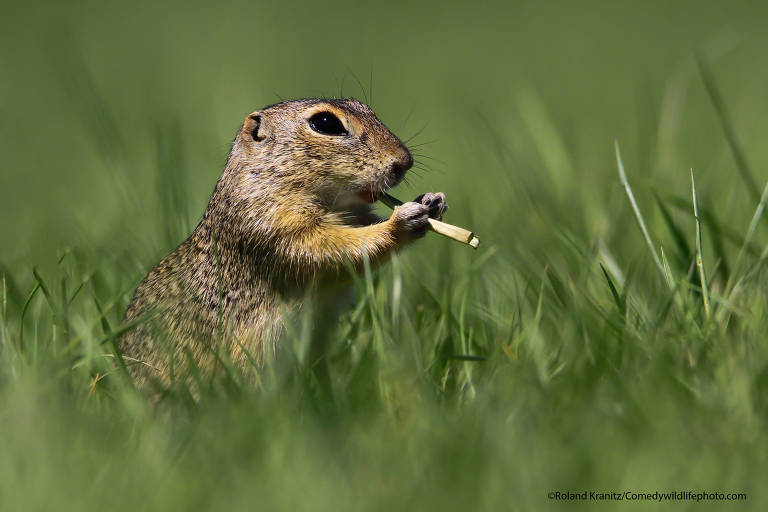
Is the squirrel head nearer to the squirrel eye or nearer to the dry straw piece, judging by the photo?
the squirrel eye

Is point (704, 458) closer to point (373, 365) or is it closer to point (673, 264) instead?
point (373, 365)

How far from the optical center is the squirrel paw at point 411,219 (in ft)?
11.4

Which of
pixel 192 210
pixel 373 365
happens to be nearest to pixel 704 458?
pixel 373 365

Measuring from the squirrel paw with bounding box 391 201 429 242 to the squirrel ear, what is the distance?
0.69 m

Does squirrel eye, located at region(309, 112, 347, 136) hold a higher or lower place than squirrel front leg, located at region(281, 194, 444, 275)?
higher

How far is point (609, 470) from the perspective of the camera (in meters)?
2.28

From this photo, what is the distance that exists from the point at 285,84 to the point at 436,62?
8.17 feet

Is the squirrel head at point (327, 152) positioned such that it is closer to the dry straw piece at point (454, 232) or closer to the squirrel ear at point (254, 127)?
the squirrel ear at point (254, 127)

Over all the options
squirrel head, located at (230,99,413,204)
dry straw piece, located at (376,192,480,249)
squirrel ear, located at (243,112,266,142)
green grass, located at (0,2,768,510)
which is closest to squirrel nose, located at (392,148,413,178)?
squirrel head, located at (230,99,413,204)

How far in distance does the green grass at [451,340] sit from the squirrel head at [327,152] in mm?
289

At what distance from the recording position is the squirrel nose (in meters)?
3.57

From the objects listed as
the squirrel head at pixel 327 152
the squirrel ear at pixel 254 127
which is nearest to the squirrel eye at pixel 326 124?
the squirrel head at pixel 327 152

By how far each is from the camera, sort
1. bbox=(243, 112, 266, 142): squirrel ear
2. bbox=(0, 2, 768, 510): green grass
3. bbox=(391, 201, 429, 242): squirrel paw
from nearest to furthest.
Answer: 1. bbox=(0, 2, 768, 510): green grass
2. bbox=(391, 201, 429, 242): squirrel paw
3. bbox=(243, 112, 266, 142): squirrel ear

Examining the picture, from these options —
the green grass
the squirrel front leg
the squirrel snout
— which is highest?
the squirrel snout
